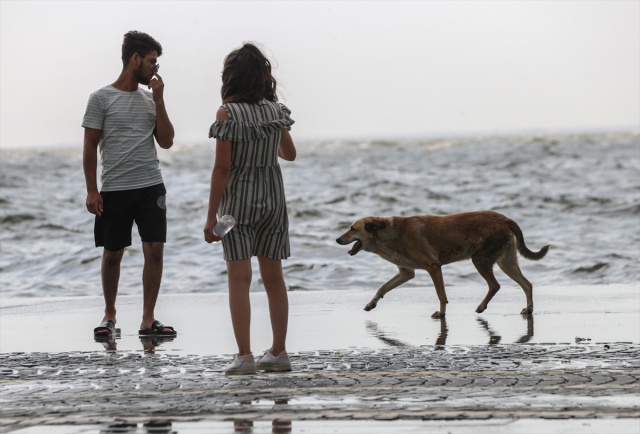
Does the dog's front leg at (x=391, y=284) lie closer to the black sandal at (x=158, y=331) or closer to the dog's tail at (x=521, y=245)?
the dog's tail at (x=521, y=245)

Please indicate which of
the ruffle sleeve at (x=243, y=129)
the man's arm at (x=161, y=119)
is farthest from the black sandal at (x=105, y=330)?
the ruffle sleeve at (x=243, y=129)

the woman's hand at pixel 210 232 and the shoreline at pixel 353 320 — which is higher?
the woman's hand at pixel 210 232

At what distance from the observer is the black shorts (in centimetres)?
878

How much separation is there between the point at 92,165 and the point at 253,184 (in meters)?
2.40

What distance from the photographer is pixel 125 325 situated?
31.5 ft

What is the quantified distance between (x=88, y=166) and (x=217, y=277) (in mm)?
6722

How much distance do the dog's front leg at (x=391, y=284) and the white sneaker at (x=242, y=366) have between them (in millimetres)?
3892

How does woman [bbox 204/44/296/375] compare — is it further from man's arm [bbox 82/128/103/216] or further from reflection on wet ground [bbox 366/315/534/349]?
man's arm [bbox 82/128/103/216]

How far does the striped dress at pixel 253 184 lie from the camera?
265 inches

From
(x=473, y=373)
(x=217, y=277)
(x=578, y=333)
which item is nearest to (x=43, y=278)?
(x=217, y=277)

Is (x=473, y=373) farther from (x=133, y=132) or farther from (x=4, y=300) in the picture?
(x=4, y=300)

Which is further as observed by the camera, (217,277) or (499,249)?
(217,277)

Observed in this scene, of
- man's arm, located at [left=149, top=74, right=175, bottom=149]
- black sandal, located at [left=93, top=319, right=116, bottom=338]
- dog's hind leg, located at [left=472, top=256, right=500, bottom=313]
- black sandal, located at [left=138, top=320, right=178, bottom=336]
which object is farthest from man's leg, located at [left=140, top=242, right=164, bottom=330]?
dog's hind leg, located at [left=472, top=256, right=500, bottom=313]

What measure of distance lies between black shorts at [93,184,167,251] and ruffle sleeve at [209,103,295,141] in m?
2.21
